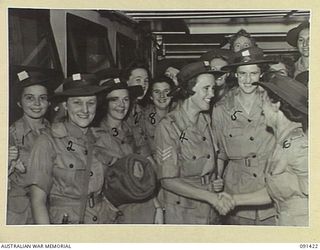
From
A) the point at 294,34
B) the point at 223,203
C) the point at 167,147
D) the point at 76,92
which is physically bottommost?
the point at 223,203

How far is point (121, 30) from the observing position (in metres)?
1.22

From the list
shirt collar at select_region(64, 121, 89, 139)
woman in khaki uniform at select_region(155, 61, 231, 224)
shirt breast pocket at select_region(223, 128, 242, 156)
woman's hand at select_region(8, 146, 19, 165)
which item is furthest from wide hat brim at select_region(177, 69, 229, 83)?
woman's hand at select_region(8, 146, 19, 165)

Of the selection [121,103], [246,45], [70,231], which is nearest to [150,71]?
[121,103]

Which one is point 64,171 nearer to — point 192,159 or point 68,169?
point 68,169

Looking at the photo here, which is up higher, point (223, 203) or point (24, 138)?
point (24, 138)

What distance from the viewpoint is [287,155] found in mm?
1228

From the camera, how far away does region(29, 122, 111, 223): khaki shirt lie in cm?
123

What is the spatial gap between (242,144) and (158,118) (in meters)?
0.16

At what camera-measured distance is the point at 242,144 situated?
1.23 metres

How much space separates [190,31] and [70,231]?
0.43 m

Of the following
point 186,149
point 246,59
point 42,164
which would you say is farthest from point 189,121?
point 42,164

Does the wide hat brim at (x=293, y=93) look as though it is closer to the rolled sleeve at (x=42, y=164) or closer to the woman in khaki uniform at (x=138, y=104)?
the woman in khaki uniform at (x=138, y=104)

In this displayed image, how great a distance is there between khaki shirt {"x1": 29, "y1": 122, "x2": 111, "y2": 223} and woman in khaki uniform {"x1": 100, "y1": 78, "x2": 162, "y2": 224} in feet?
0.11

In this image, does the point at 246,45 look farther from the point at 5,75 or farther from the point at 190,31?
the point at 5,75
